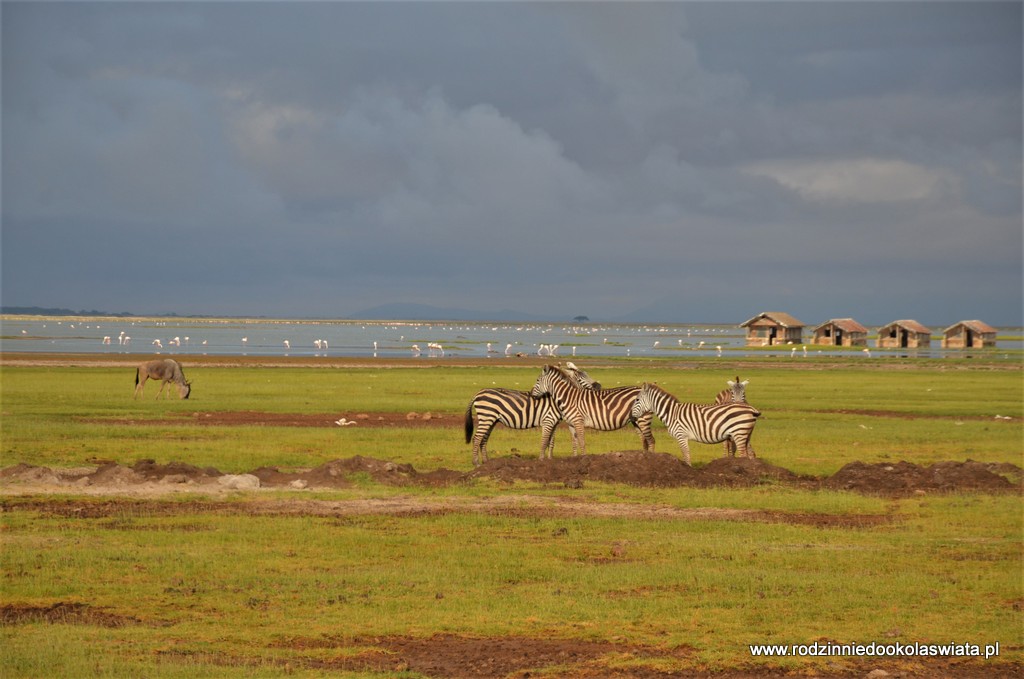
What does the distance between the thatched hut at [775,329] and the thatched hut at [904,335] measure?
31.4 ft

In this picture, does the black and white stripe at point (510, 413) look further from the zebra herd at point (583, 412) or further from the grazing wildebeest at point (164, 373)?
the grazing wildebeest at point (164, 373)

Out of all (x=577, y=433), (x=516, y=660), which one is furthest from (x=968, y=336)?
(x=516, y=660)

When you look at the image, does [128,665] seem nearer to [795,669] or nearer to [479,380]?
[795,669]

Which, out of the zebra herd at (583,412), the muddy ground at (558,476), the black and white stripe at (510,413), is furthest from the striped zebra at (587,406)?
the muddy ground at (558,476)

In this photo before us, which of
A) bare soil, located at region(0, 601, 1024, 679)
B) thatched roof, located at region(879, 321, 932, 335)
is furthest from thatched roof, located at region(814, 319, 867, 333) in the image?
bare soil, located at region(0, 601, 1024, 679)

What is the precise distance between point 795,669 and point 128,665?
22.0 feet

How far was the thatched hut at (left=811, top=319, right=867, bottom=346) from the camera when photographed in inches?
4862

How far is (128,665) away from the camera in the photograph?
34.5ft

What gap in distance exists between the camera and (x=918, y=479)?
22297 millimetres

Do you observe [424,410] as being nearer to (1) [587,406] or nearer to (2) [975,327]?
(1) [587,406]

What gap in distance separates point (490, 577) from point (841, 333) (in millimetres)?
116286

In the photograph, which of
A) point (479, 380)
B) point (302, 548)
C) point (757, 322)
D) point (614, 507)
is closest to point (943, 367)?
point (479, 380)

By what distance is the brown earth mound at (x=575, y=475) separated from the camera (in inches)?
855

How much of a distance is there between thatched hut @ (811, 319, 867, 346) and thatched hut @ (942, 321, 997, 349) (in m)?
9.66
